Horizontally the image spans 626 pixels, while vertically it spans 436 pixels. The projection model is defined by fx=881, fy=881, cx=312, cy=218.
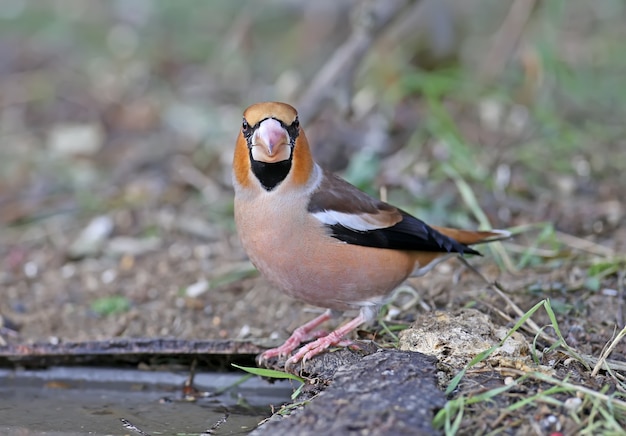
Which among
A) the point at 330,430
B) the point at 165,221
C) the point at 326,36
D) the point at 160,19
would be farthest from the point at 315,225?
the point at 160,19

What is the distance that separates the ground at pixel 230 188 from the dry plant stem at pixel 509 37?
13cm

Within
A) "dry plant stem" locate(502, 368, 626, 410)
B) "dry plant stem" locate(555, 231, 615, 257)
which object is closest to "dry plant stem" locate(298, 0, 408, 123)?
"dry plant stem" locate(555, 231, 615, 257)

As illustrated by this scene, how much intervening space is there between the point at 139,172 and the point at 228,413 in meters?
3.34

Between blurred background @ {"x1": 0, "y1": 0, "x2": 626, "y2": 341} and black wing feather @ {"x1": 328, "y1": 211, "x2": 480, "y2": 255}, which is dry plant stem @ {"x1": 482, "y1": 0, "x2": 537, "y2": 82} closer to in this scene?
blurred background @ {"x1": 0, "y1": 0, "x2": 626, "y2": 341}

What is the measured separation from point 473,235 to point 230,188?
92.7 inches

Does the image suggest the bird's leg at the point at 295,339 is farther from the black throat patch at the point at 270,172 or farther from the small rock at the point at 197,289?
the small rock at the point at 197,289

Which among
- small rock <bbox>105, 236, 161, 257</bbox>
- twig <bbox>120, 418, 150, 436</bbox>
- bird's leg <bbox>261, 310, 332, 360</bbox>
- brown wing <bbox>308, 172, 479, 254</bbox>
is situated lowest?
twig <bbox>120, 418, 150, 436</bbox>

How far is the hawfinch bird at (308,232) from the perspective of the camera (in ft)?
12.0

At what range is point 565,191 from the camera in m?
5.81

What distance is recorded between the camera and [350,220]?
3.83 m

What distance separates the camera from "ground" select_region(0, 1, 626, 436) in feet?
15.0

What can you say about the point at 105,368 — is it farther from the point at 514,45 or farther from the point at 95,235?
the point at 514,45

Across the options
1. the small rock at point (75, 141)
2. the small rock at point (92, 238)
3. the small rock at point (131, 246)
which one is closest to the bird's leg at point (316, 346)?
the small rock at point (131, 246)

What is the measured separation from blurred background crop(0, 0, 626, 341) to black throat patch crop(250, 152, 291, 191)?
0.94 metres
